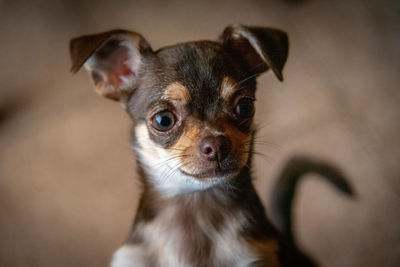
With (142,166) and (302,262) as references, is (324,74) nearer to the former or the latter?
(302,262)

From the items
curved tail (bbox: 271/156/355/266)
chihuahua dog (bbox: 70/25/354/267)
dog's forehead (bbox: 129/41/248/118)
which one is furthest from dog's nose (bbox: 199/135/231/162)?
curved tail (bbox: 271/156/355/266)

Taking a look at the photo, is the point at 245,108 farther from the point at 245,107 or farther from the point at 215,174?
the point at 215,174

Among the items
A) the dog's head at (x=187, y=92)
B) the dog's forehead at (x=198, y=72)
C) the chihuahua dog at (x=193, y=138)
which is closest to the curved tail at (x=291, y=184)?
the chihuahua dog at (x=193, y=138)

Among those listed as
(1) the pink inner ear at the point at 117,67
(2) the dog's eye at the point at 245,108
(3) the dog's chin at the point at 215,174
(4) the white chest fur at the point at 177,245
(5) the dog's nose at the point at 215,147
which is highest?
(1) the pink inner ear at the point at 117,67

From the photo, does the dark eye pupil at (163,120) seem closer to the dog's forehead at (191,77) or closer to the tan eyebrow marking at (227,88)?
the dog's forehead at (191,77)

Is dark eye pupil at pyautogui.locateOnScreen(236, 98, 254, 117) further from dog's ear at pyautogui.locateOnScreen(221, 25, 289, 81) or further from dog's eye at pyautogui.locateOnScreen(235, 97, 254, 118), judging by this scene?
dog's ear at pyautogui.locateOnScreen(221, 25, 289, 81)

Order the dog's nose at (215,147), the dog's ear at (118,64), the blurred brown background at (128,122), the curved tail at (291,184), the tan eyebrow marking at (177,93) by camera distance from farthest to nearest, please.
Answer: the blurred brown background at (128,122) < the curved tail at (291,184) < the dog's ear at (118,64) < the tan eyebrow marking at (177,93) < the dog's nose at (215,147)
